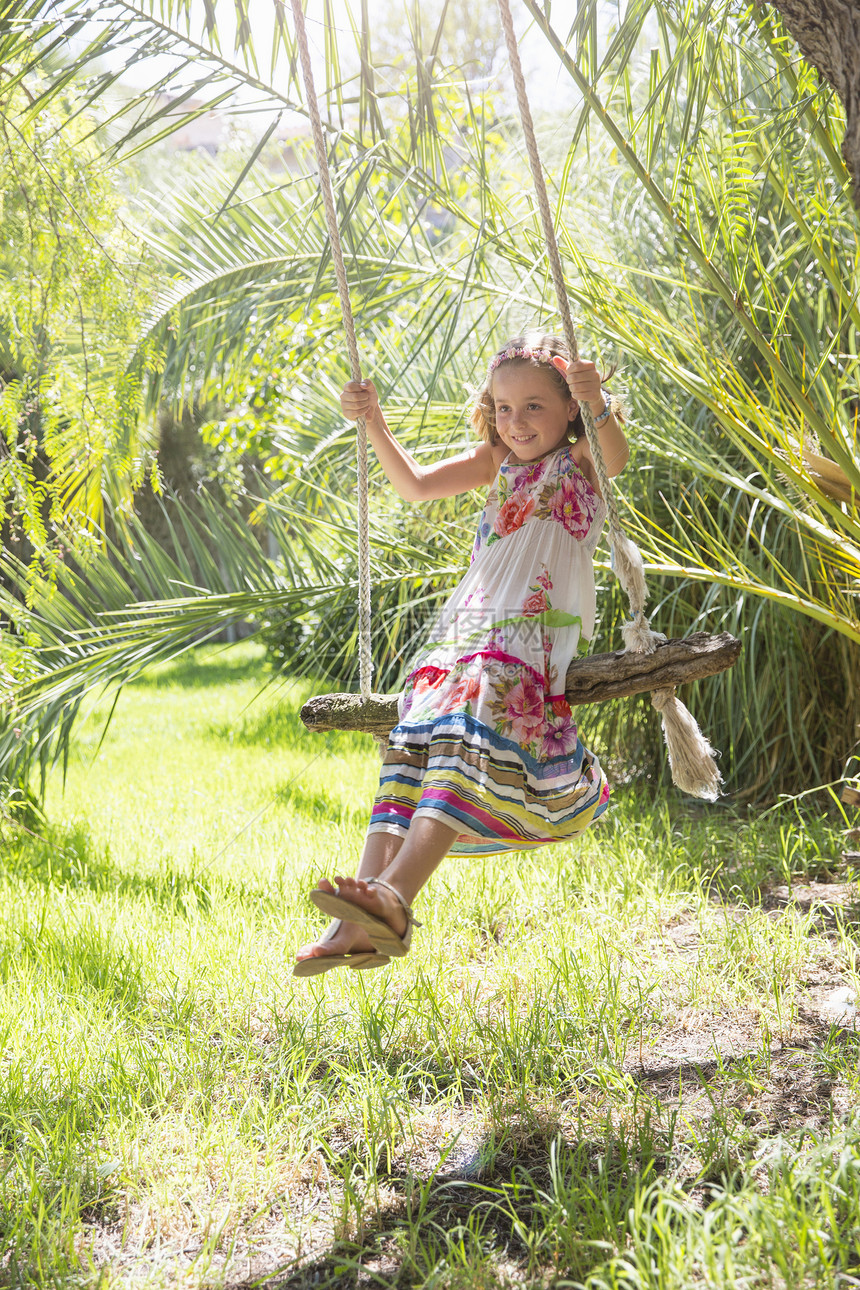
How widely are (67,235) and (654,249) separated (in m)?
2.24

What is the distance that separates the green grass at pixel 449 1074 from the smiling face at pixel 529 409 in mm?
1237

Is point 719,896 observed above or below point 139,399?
below

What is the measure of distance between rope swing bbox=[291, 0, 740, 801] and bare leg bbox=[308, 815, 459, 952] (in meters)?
0.42

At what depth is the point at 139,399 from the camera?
3.35 meters

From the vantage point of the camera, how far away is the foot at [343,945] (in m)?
1.70

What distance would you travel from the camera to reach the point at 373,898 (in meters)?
1.67

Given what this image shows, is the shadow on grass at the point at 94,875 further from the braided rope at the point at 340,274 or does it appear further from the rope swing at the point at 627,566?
the rope swing at the point at 627,566

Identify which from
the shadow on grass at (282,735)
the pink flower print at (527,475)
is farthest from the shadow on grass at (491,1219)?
the shadow on grass at (282,735)

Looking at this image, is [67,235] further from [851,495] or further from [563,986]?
[563,986]

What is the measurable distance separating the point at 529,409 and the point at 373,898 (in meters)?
1.08

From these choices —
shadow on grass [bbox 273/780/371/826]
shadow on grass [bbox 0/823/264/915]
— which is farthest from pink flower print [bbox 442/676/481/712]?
shadow on grass [bbox 273/780/371/826]

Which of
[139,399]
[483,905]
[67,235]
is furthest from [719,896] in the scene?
[67,235]

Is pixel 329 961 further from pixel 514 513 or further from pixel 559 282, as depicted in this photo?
pixel 559 282

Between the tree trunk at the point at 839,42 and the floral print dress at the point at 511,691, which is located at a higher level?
the tree trunk at the point at 839,42
